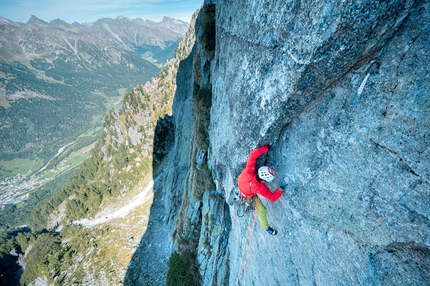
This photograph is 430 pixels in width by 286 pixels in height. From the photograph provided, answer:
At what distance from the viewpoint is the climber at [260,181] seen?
688cm

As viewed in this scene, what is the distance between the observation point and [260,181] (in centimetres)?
788

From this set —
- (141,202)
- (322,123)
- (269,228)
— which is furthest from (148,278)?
(322,123)

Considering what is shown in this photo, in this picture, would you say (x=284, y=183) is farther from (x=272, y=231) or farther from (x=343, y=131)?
(x=343, y=131)

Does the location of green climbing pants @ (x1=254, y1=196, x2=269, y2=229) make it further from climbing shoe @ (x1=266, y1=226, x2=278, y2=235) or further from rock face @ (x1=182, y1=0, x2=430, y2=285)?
rock face @ (x1=182, y1=0, x2=430, y2=285)

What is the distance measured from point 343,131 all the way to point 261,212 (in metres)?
4.60

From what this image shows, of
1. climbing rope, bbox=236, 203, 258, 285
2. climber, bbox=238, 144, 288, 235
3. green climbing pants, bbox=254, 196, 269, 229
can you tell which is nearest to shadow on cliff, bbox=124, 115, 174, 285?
climbing rope, bbox=236, 203, 258, 285

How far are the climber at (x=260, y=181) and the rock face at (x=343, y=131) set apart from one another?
31 cm

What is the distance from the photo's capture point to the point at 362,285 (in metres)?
4.70

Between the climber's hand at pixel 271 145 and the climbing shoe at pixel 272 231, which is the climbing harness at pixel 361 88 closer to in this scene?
the climber's hand at pixel 271 145

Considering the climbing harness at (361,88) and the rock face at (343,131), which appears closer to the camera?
the rock face at (343,131)

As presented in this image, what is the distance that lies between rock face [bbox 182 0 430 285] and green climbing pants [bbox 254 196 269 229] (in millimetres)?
413

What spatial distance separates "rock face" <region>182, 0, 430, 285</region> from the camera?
3.79m

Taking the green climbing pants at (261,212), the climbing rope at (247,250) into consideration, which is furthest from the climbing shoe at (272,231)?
the climbing rope at (247,250)

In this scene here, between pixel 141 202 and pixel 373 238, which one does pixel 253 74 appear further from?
pixel 141 202
